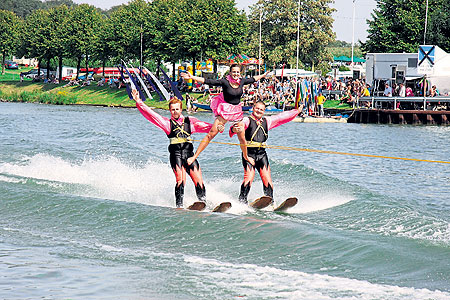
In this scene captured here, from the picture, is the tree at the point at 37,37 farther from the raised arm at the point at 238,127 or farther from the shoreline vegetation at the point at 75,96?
the raised arm at the point at 238,127

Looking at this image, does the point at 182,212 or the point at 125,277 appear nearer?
the point at 125,277

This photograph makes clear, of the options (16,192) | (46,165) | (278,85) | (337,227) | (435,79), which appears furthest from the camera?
(278,85)

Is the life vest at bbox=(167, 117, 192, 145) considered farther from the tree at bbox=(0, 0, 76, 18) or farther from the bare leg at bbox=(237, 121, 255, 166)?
the tree at bbox=(0, 0, 76, 18)

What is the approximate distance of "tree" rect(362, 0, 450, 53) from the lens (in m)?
50.2

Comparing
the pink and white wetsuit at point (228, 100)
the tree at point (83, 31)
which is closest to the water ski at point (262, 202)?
the pink and white wetsuit at point (228, 100)

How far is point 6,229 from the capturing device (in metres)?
8.80

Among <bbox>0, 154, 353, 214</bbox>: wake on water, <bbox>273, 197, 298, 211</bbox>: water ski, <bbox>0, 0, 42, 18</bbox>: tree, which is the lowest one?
<bbox>0, 154, 353, 214</bbox>: wake on water

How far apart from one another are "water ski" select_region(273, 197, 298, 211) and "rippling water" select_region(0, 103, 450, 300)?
4.9 inches

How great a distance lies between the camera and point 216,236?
27.3 ft

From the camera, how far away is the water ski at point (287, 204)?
405 inches

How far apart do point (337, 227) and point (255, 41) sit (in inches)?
2508

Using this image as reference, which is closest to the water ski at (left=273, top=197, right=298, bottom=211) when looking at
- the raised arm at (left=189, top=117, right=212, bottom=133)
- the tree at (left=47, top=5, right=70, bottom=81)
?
the raised arm at (left=189, top=117, right=212, bottom=133)

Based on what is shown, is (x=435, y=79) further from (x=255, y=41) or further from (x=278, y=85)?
(x=255, y=41)

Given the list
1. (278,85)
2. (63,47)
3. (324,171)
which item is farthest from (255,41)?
(324,171)
